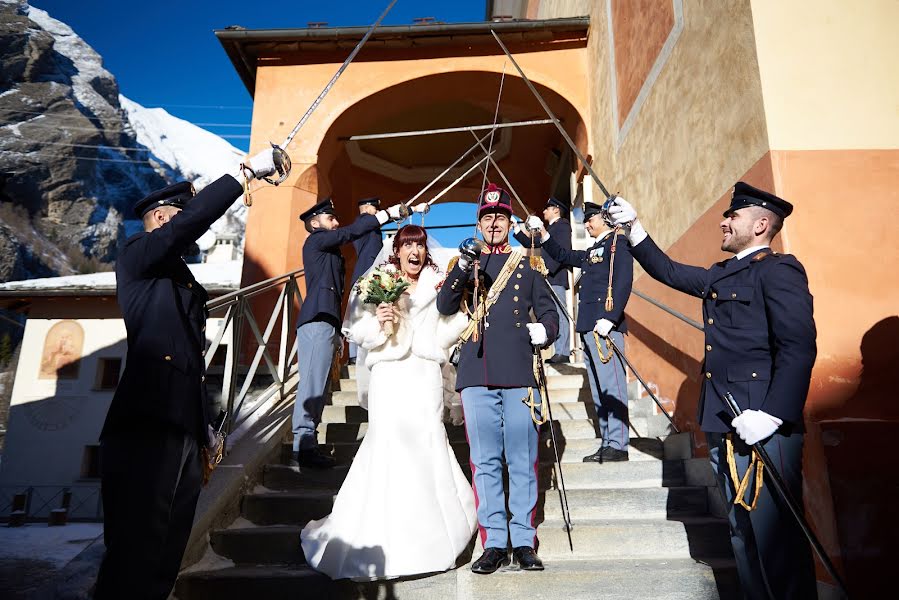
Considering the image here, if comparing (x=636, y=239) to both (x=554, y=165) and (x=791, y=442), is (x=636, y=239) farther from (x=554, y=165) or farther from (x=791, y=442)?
(x=554, y=165)

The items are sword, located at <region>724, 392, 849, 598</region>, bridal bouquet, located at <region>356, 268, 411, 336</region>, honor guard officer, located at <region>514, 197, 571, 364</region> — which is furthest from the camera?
honor guard officer, located at <region>514, 197, 571, 364</region>

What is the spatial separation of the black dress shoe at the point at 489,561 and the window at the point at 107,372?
1635 cm

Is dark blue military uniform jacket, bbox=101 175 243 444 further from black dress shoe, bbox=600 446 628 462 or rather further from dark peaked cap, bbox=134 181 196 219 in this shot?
black dress shoe, bbox=600 446 628 462

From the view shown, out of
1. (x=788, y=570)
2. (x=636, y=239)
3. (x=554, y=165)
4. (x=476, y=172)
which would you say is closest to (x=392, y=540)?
(x=788, y=570)

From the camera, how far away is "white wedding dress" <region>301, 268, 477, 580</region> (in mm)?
2949

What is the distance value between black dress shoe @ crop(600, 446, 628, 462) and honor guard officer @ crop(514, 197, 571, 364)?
6.39 ft

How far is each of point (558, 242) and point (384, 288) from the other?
3014 mm

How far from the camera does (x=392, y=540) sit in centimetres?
296

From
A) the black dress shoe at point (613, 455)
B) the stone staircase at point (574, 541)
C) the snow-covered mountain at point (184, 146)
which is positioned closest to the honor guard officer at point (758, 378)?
the stone staircase at point (574, 541)

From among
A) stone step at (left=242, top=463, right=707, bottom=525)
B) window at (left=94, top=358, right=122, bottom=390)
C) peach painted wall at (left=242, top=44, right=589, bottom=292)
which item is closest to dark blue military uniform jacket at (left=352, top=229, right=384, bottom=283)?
peach painted wall at (left=242, top=44, right=589, bottom=292)

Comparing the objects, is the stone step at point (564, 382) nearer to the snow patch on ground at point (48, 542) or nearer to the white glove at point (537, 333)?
the white glove at point (537, 333)

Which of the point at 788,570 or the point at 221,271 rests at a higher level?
the point at 221,271

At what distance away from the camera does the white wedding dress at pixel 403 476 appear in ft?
9.68

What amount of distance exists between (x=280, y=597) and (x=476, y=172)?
997 cm
